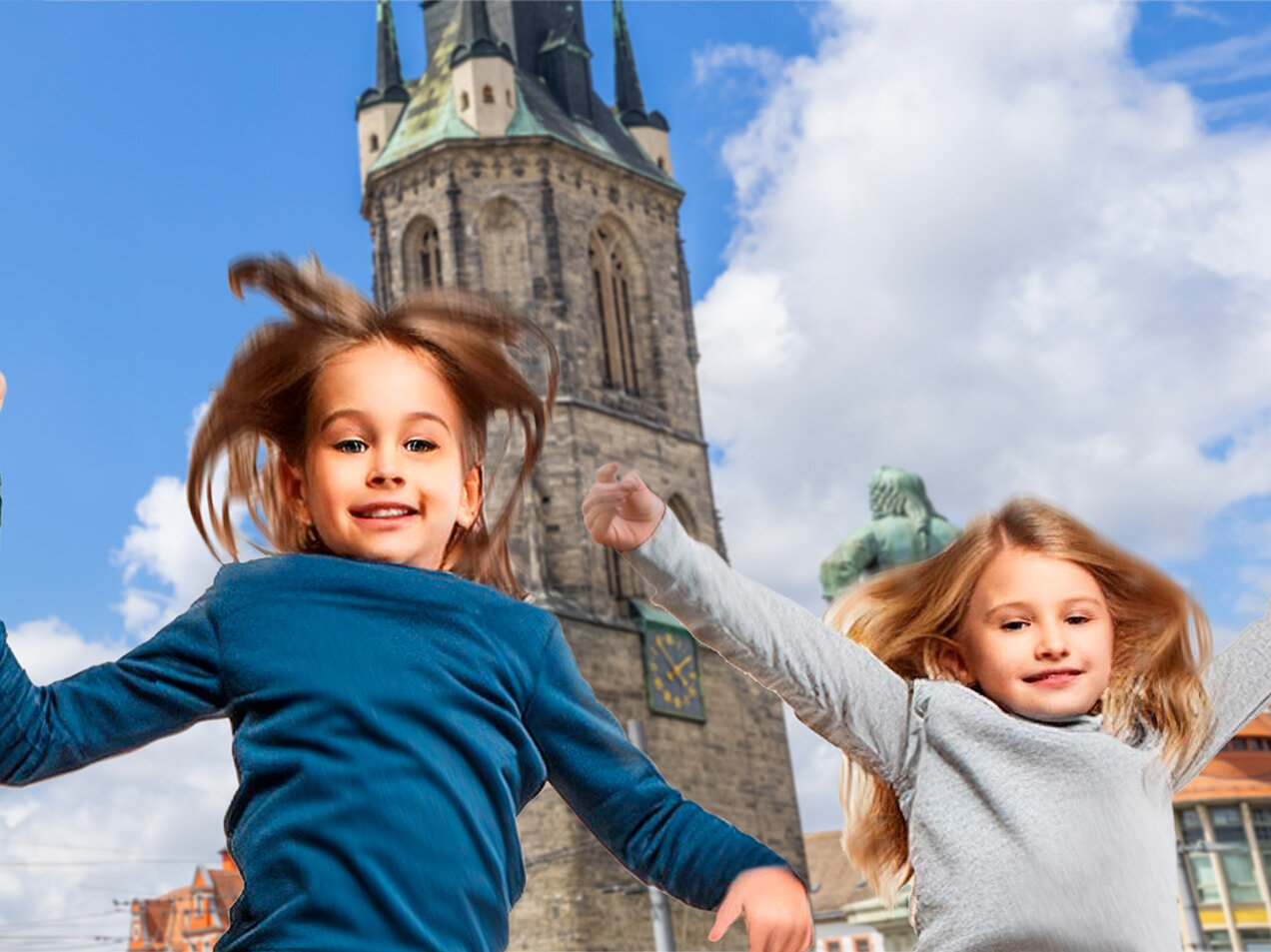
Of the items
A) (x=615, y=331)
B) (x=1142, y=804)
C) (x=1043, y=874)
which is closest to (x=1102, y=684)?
(x=1142, y=804)

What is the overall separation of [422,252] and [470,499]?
2749 cm

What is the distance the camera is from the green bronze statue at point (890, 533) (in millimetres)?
9461

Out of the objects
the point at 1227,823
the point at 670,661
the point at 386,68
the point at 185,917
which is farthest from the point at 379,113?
the point at 1227,823

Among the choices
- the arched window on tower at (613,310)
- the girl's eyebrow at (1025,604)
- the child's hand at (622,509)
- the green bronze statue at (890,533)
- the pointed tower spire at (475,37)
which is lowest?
the girl's eyebrow at (1025,604)

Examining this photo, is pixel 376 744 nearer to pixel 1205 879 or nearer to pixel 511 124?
pixel 511 124

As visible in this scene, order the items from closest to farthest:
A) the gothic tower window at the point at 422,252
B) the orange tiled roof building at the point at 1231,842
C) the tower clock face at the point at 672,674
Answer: the tower clock face at the point at 672,674, the gothic tower window at the point at 422,252, the orange tiled roof building at the point at 1231,842

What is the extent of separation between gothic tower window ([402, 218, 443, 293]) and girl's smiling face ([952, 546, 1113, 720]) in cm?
2682

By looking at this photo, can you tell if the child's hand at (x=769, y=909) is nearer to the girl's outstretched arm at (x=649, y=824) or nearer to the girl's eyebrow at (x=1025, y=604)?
the girl's outstretched arm at (x=649, y=824)

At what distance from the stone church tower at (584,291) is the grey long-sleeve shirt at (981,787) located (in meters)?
22.7

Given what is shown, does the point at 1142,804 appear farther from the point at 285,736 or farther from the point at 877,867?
the point at 285,736

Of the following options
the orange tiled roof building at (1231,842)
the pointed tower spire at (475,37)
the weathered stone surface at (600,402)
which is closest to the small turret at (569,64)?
the pointed tower spire at (475,37)

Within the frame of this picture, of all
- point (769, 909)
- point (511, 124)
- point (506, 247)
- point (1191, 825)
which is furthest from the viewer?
point (1191, 825)

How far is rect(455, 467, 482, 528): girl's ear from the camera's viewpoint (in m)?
1.97

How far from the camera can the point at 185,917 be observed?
34.1m
